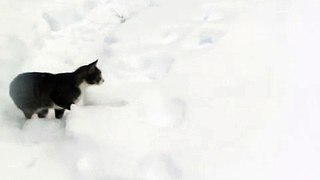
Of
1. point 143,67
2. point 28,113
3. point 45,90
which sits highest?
point 45,90

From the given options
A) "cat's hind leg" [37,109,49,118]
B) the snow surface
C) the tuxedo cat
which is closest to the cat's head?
the tuxedo cat

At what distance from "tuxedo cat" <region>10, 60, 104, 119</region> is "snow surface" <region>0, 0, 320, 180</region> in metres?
0.09

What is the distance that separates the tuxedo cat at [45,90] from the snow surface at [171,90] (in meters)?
0.09

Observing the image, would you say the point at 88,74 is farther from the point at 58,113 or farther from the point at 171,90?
the point at 171,90

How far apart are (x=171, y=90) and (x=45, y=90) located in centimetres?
76

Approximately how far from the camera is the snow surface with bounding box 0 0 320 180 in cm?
299

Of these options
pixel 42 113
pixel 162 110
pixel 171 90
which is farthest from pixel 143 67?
pixel 42 113

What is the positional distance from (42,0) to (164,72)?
164cm

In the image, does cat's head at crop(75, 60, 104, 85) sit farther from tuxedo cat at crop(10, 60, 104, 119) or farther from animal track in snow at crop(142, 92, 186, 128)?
animal track in snow at crop(142, 92, 186, 128)

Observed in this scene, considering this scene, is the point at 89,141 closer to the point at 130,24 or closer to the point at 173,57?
the point at 173,57

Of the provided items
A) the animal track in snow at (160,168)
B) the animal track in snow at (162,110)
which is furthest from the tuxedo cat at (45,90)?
the animal track in snow at (160,168)

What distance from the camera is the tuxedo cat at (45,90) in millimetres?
3498

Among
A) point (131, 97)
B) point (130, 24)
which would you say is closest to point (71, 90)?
point (131, 97)

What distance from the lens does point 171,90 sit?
3611 mm
